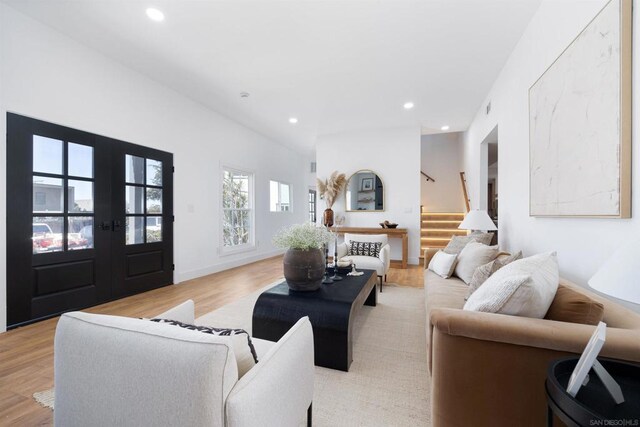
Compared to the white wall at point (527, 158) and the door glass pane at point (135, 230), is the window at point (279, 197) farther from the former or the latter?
the white wall at point (527, 158)

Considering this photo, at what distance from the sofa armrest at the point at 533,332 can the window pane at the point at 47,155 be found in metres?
3.76

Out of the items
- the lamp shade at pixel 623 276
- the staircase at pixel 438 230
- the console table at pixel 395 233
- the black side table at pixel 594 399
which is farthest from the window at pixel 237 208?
the lamp shade at pixel 623 276

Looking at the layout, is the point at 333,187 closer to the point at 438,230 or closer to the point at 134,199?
the point at 438,230

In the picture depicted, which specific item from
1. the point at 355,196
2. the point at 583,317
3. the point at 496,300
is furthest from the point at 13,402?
the point at 355,196

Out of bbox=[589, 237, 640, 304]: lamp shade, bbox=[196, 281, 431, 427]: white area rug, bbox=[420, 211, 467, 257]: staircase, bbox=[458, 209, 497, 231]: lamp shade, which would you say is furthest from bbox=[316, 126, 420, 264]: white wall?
bbox=[589, 237, 640, 304]: lamp shade

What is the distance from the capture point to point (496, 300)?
Answer: 1.24 m

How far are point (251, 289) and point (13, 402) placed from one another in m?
2.49

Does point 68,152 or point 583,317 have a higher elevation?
point 68,152

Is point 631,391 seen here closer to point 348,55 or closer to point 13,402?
point 13,402

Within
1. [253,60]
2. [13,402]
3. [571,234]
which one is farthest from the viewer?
[253,60]

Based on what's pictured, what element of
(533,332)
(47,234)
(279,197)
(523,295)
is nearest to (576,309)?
(523,295)

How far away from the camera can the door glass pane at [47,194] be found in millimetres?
2721

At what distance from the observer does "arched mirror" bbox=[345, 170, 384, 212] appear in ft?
19.6

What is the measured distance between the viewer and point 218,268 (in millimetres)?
5105
